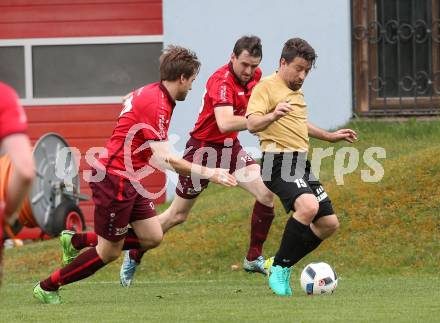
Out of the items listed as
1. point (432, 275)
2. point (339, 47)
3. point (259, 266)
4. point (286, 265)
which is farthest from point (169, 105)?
point (339, 47)

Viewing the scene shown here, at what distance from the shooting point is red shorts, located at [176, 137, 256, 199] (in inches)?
401

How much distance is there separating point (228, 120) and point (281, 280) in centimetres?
150

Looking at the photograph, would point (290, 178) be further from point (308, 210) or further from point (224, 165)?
point (224, 165)

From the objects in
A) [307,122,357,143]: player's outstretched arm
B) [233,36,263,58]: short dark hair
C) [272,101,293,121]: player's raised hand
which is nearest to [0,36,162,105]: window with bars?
[233,36,263,58]: short dark hair

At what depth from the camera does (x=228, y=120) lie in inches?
373

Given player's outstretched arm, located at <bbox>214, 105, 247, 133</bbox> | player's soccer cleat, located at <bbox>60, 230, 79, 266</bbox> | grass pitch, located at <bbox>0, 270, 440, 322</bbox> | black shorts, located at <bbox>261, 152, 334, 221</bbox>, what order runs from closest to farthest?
grass pitch, located at <bbox>0, 270, 440, 322</bbox>, black shorts, located at <bbox>261, 152, 334, 221</bbox>, player's outstretched arm, located at <bbox>214, 105, 247, 133</bbox>, player's soccer cleat, located at <bbox>60, 230, 79, 266</bbox>

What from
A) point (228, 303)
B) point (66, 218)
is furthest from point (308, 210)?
point (66, 218)

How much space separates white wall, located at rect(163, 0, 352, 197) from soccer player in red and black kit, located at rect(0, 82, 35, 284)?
1136cm

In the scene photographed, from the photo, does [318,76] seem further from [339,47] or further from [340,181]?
[340,181]

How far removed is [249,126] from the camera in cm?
844

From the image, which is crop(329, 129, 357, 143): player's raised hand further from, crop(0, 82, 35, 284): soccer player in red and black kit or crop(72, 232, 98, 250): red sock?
crop(0, 82, 35, 284): soccer player in red and black kit

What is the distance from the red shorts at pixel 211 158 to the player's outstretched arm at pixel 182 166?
181 centimetres

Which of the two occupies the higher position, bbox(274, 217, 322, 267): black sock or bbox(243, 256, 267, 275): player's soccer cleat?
bbox(274, 217, 322, 267): black sock

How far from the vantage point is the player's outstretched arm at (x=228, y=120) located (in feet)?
30.6
